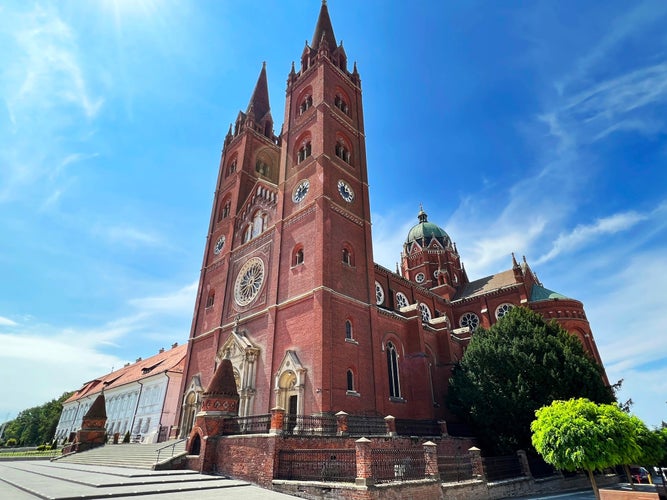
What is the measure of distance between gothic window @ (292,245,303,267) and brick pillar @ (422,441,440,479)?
1416 centimetres

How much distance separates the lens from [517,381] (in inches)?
874

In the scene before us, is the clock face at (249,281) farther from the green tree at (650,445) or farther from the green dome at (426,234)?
the green dome at (426,234)

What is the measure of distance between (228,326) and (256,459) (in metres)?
14.4

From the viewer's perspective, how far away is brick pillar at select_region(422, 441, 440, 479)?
44.3 feet

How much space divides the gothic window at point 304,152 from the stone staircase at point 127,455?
68.7 feet

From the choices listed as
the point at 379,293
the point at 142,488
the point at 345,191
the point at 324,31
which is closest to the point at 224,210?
the point at 345,191

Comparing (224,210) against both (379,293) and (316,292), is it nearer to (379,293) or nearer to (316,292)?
(379,293)

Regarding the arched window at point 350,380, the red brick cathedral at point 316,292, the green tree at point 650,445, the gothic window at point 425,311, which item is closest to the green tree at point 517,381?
the red brick cathedral at point 316,292

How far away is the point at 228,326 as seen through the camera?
2786cm

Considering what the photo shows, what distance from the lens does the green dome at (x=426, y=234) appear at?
52.9 metres

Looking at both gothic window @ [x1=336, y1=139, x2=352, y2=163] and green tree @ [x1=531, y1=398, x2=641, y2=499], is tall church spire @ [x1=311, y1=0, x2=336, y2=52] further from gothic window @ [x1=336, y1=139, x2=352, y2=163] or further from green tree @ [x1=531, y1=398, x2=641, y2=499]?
green tree @ [x1=531, y1=398, x2=641, y2=499]

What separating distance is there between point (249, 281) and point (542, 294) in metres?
29.7

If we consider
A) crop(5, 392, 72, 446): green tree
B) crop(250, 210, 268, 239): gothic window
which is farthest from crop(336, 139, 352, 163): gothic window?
crop(5, 392, 72, 446): green tree

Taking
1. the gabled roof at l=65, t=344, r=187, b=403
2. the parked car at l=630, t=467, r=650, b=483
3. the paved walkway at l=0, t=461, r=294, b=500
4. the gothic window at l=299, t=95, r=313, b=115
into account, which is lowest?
the parked car at l=630, t=467, r=650, b=483
